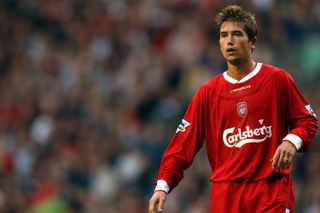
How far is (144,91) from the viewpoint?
16984 millimetres

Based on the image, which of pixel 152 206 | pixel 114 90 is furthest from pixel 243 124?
pixel 114 90

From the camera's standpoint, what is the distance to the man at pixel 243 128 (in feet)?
26.2

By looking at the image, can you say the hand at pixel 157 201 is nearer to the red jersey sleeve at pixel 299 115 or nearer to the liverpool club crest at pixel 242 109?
the liverpool club crest at pixel 242 109

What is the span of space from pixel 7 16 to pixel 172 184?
43.7 ft

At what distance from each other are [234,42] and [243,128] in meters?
0.64

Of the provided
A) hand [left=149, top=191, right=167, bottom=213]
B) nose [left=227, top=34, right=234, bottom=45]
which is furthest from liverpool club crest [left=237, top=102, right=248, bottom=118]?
hand [left=149, top=191, right=167, bottom=213]

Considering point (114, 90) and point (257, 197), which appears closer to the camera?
point (257, 197)

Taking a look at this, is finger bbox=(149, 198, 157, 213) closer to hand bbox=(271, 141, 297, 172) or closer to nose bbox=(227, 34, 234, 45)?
hand bbox=(271, 141, 297, 172)

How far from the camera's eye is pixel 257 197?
7.96 m

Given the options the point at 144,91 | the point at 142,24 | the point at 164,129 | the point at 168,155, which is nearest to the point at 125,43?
the point at 142,24

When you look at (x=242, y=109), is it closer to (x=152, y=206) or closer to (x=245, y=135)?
(x=245, y=135)

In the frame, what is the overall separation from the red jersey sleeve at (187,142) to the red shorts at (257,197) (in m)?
0.35

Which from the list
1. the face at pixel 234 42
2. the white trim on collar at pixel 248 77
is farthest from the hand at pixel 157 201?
the face at pixel 234 42

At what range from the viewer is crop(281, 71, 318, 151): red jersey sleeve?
25.8 feet
